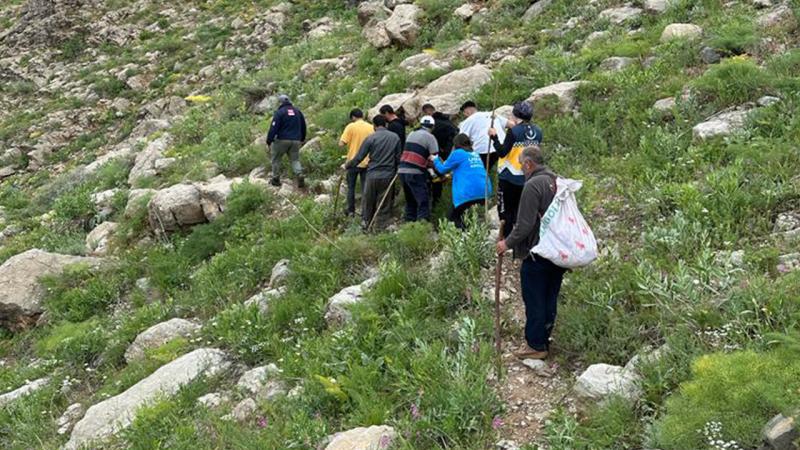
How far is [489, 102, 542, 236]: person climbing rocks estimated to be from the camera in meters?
6.82

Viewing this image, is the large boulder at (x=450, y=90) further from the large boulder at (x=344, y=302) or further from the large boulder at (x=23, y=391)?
the large boulder at (x=23, y=391)

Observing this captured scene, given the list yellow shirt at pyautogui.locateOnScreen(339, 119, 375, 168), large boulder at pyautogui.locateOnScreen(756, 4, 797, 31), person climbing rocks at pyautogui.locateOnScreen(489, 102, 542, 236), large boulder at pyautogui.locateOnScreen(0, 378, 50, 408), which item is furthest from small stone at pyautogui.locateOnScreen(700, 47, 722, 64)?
large boulder at pyautogui.locateOnScreen(0, 378, 50, 408)

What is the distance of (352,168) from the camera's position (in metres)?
9.43

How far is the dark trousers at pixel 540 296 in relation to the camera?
5.04 meters

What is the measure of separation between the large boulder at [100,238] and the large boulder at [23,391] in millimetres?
3583

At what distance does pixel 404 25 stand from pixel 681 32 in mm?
6910

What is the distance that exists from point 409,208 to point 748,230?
415cm

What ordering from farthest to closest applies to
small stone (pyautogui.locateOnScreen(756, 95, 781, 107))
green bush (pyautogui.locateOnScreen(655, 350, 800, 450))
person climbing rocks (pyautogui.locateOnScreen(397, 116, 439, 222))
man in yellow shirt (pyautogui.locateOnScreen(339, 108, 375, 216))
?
man in yellow shirt (pyautogui.locateOnScreen(339, 108, 375, 216))
person climbing rocks (pyautogui.locateOnScreen(397, 116, 439, 222))
small stone (pyautogui.locateOnScreen(756, 95, 781, 107))
green bush (pyautogui.locateOnScreen(655, 350, 800, 450))

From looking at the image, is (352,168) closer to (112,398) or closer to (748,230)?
(112,398)

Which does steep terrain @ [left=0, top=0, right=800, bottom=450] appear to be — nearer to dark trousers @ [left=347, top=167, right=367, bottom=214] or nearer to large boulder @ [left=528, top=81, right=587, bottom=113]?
large boulder @ [left=528, top=81, right=587, bottom=113]

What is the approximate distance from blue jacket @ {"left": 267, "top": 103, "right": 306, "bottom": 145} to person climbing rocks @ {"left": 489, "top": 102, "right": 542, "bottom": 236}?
4707 mm

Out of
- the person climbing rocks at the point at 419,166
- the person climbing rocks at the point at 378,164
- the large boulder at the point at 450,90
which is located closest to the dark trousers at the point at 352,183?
the person climbing rocks at the point at 378,164

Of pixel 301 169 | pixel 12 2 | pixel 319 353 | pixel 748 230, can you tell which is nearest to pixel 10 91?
pixel 12 2

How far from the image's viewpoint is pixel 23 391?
7.28 m
